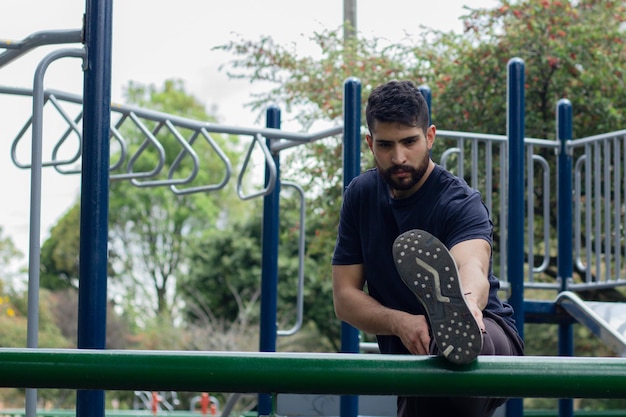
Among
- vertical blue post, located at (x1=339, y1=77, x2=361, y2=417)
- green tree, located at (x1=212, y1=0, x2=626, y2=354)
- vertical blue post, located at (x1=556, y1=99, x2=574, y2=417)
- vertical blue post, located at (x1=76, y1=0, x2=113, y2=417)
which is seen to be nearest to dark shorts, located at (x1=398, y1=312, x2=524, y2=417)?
vertical blue post, located at (x1=76, y1=0, x2=113, y2=417)

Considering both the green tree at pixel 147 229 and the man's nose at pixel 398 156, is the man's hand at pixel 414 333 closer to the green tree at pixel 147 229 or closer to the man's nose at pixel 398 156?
the man's nose at pixel 398 156

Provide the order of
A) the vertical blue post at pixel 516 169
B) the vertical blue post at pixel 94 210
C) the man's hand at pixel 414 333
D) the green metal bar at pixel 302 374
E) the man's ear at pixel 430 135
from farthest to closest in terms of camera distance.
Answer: the vertical blue post at pixel 516 169 → the man's ear at pixel 430 135 → the vertical blue post at pixel 94 210 → the man's hand at pixel 414 333 → the green metal bar at pixel 302 374

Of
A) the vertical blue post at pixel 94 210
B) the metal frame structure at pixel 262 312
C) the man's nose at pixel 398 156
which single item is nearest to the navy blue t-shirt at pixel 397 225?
the man's nose at pixel 398 156

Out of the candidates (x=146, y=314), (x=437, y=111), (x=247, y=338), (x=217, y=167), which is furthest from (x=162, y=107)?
(x=437, y=111)

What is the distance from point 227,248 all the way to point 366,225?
688 inches

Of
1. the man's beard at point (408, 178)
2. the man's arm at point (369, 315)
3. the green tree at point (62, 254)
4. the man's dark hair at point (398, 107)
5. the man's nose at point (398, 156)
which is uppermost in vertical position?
the man's dark hair at point (398, 107)

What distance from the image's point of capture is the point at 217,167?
33750mm

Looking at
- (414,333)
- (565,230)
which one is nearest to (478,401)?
Result: (414,333)

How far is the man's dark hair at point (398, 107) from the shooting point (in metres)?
2.66

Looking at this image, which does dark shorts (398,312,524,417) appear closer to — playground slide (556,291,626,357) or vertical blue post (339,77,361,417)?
vertical blue post (339,77,361,417)

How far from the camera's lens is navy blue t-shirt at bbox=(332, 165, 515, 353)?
271 centimetres

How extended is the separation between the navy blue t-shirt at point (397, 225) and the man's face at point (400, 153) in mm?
85

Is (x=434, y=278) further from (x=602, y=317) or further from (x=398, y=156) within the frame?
(x=602, y=317)

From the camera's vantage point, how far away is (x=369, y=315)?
271cm
